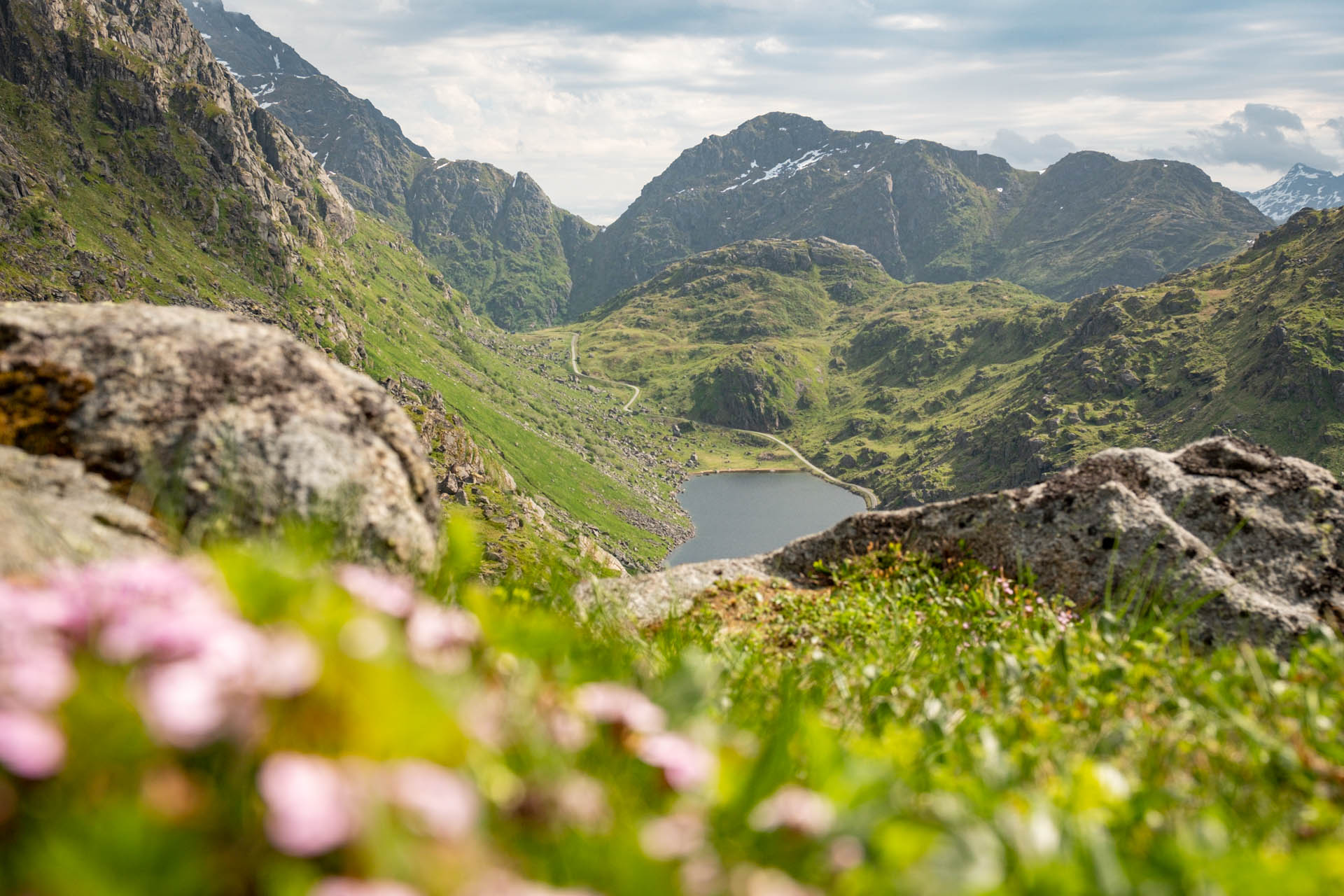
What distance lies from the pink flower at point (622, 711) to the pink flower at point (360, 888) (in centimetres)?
161

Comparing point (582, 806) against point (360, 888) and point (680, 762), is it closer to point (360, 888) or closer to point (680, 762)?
point (680, 762)

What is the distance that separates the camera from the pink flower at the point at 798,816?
245 cm

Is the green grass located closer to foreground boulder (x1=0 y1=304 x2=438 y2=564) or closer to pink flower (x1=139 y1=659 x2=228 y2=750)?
pink flower (x1=139 y1=659 x2=228 y2=750)

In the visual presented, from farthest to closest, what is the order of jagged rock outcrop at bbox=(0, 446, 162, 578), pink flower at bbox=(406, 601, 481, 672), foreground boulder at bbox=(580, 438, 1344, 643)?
foreground boulder at bbox=(580, 438, 1344, 643)
jagged rock outcrop at bbox=(0, 446, 162, 578)
pink flower at bbox=(406, 601, 481, 672)

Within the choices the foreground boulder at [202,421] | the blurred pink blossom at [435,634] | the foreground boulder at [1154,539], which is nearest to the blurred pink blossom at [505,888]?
the blurred pink blossom at [435,634]

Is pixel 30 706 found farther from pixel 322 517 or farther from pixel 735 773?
pixel 322 517

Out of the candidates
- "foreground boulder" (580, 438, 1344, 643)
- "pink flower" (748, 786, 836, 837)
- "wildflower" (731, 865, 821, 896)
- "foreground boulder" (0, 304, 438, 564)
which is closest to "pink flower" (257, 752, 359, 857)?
"wildflower" (731, 865, 821, 896)

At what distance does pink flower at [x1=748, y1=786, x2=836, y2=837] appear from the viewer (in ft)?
8.05

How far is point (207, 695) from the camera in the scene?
180 centimetres

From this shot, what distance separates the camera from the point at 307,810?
1.50m

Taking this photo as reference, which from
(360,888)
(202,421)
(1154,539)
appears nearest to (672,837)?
(360,888)

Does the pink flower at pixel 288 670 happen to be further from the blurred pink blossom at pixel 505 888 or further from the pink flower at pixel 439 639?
the pink flower at pixel 439 639

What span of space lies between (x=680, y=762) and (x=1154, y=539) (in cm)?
1327

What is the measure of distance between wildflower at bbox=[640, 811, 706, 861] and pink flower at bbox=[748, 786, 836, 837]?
22 cm
